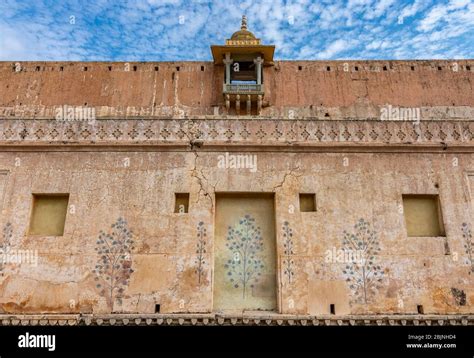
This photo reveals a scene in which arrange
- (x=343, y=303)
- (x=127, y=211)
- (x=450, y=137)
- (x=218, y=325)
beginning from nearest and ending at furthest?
(x=218, y=325) → (x=343, y=303) → (x=127, y=211) → (x=450, y=137)

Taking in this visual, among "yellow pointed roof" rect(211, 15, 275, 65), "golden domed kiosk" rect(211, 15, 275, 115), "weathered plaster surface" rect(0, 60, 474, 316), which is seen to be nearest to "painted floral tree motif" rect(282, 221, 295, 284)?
"weathered plaster surface" rect(0, 60, 474, 316)

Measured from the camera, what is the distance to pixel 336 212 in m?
→ 6.39

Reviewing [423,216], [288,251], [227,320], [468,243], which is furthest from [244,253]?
[468,243]

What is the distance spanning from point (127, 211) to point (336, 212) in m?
3.16

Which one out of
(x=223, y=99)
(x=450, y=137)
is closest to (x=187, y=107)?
(x=223, y=99)

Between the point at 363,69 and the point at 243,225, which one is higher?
the point at 363,69

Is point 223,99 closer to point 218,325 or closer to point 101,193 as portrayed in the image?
point 101,193

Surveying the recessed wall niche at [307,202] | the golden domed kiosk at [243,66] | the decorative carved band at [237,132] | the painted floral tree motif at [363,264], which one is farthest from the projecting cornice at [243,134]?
the golden domed kiosk at [243,66]

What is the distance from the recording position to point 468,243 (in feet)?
20.5

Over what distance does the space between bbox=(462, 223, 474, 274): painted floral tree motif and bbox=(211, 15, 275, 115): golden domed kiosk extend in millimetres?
8863

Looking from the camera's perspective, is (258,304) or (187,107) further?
(187,107)

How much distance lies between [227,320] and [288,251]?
4.51ft

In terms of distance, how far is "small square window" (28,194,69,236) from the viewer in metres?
6.40

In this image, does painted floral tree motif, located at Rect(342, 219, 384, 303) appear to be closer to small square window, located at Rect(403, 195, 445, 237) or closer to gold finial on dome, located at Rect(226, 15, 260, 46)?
small square window, located at Rect(403, 195, 445, 237)
